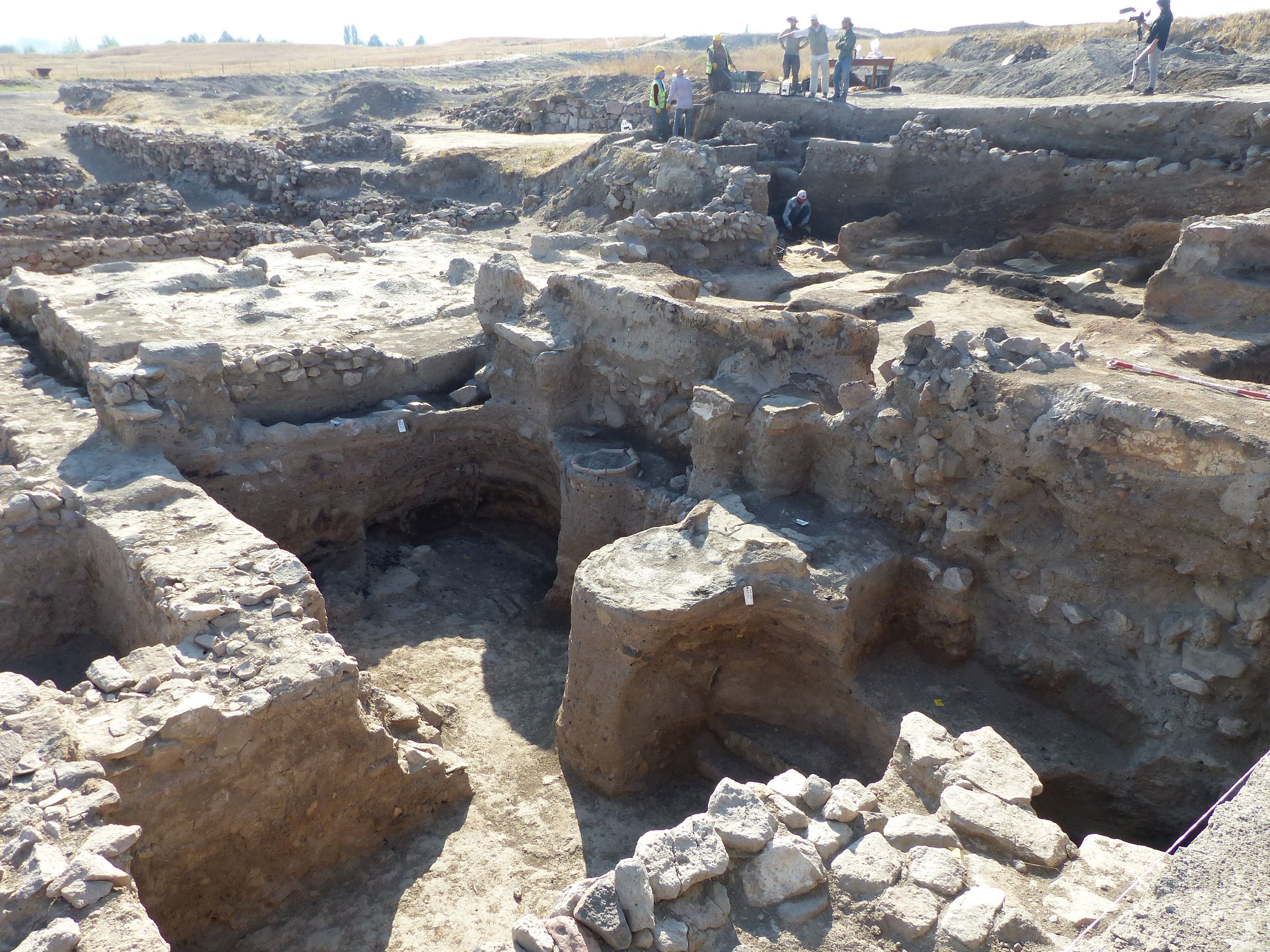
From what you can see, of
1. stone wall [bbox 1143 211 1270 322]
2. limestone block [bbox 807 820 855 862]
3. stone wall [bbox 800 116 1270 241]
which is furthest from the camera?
stone wall [bbox 800 116 1270 241]

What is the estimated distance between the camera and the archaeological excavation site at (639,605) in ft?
10.5

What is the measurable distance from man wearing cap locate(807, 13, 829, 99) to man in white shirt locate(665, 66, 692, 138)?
205 centimetres

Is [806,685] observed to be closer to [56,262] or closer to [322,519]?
[322,519]

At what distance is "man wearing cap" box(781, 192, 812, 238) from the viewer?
12516mm

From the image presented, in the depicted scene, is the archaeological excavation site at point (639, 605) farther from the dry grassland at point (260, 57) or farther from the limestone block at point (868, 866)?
the dry grassland at point (260, 57)

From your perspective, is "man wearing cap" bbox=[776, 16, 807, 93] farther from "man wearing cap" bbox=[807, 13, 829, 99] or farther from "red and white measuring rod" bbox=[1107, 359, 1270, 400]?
"red and white measuring rod" bbox=[1107, 359, 1270, 400]

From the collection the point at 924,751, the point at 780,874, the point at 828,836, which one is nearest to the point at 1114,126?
the point at 924,751

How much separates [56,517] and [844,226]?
29.8 feet

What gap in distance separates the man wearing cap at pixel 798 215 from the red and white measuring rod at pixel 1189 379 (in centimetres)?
772

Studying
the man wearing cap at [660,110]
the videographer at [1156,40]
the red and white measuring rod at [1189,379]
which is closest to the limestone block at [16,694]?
the red and white measuring rod at [1189,379]

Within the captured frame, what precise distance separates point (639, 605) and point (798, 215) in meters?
9.15

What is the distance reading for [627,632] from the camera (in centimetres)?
489

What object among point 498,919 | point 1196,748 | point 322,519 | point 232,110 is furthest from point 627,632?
point 232,110

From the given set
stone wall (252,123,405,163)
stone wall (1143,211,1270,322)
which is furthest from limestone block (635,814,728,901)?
stone wall (252,123,405,163)
